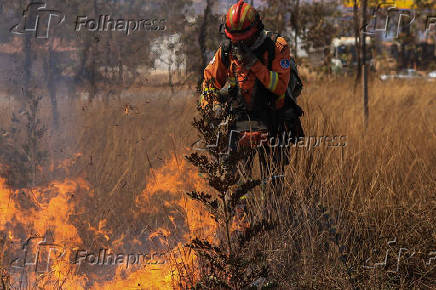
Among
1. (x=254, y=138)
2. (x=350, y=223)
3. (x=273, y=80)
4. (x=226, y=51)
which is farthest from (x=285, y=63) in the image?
(x=350, y=223)

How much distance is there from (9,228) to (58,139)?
0.97 meters

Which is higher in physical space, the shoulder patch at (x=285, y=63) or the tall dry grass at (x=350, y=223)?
the shoulder patch at (x=285, y=63)

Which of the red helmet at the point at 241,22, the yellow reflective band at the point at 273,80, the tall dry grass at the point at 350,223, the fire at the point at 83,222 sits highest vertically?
the red helmet at the point at 241,22

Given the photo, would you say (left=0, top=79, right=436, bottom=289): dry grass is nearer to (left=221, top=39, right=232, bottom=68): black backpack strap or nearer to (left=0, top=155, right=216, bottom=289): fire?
(left=0, top=155, right=216, bottom=289): fire

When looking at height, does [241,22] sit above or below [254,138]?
above

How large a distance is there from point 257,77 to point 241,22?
1.25ft

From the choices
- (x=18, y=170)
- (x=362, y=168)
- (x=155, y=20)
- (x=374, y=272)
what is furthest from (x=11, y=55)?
(x=374, y=272)

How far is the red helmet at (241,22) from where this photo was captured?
3.47 metres

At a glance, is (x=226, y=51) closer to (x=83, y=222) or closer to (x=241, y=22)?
(x=241, y=22)

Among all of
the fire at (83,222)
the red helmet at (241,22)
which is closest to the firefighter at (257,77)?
the red helmet at (241,22)

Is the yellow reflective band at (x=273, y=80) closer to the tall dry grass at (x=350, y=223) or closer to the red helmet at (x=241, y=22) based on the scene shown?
the red helmet at (x=241, y=22)

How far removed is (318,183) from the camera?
374 centimetres

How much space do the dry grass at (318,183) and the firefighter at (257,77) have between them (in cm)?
25

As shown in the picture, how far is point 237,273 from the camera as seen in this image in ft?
8.45
